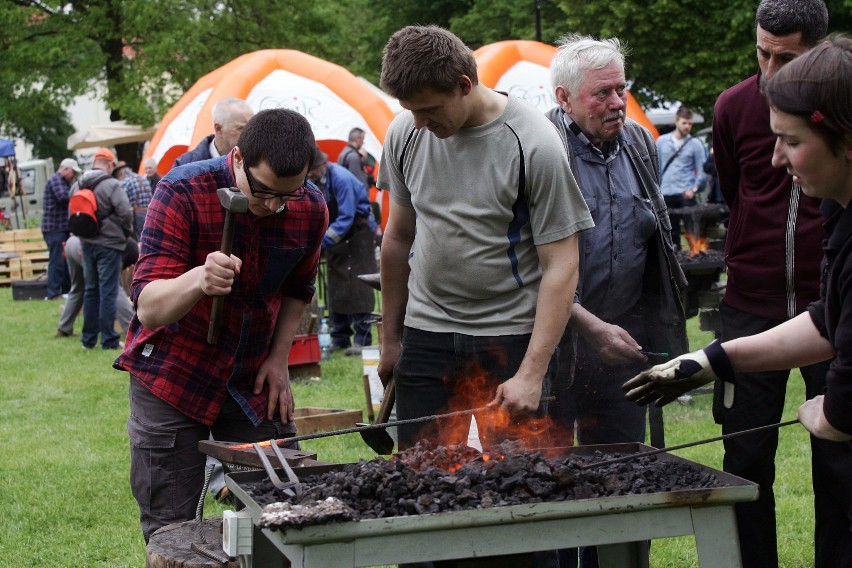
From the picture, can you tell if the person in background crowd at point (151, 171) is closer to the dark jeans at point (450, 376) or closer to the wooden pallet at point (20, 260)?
the wooden pallet at point (20, 260)

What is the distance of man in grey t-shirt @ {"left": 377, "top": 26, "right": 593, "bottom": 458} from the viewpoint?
136 inches

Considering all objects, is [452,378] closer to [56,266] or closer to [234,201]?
[234,201]

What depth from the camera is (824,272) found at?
2.81 metres

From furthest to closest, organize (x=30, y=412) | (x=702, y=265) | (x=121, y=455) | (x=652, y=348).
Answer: (x=30, y=412) → (x=702, y=265) → (x=121, y=455) → (x=652, y=348)

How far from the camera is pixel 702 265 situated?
25.0ft

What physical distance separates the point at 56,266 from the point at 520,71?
7354 mm

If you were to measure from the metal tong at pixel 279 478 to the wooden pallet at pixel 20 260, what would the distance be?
16.7m

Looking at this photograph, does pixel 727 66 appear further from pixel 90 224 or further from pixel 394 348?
pixel 394 348

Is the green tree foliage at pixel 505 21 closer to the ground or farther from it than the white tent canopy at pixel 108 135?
farther from it

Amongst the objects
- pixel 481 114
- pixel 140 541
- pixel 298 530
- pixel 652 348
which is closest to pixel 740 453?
pixel 652 348

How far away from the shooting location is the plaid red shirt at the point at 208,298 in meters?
3.65

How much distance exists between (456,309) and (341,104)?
1094 cm

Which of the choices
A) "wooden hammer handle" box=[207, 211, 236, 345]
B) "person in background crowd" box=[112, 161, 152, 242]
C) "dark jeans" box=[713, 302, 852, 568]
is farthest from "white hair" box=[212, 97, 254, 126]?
"person in background crowd" box=[112, 161, 152, 242]

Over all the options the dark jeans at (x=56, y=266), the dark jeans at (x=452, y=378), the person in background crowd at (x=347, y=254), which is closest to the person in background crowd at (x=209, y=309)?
the dark jeans at (x=452, y=378)
